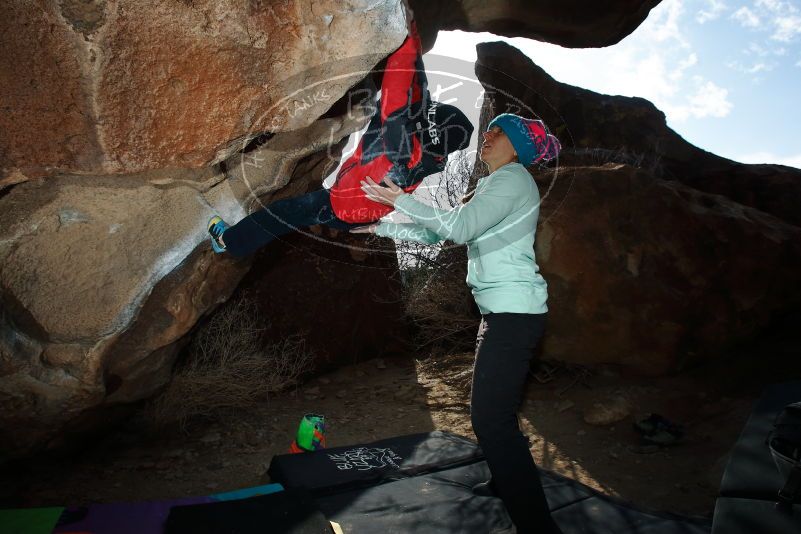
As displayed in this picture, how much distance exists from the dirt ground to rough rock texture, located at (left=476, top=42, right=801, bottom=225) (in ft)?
11.0

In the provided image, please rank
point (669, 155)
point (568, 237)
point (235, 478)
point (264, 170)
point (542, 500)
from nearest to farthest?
point (542, 500)
point (264, 170)
point (235, 478)
point (568, 237)
point (669, 155)

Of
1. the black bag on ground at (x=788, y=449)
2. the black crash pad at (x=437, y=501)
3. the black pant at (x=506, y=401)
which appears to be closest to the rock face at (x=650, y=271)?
the black crash pad at (x=437, y=501)

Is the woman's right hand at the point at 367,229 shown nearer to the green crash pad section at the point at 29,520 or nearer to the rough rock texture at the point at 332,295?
the green crash pad section at the point at 29,520

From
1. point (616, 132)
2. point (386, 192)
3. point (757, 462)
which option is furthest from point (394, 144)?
point (616, 132)

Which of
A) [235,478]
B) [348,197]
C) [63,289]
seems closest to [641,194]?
[348,197]

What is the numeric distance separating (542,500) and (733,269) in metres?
3.28

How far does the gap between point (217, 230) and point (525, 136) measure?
1.52 m

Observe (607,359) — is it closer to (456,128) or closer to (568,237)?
(568,237)

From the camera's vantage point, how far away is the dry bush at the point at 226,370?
3779 mm

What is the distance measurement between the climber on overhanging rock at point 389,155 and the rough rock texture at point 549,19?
3.40m

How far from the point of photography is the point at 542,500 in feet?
6.75

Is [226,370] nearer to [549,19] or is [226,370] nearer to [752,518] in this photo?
[752,518]

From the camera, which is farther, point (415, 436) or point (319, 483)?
point (415, 436)

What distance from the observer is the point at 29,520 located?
2094mm
